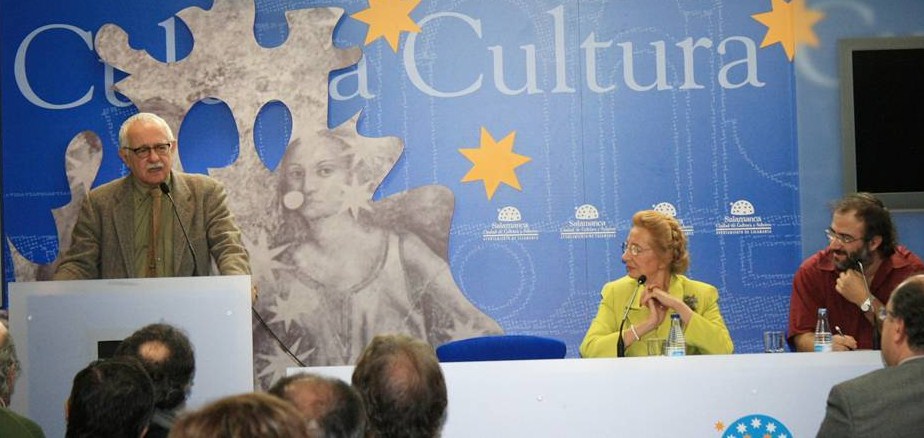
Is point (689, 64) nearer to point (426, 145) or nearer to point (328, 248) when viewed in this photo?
point (426, 145)

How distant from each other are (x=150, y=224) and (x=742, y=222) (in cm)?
301

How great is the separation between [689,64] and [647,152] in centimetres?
50

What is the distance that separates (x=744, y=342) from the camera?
6473 mm

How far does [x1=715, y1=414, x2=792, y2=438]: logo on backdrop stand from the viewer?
3.90 meters

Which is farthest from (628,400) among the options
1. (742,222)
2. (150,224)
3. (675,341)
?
(742,222)

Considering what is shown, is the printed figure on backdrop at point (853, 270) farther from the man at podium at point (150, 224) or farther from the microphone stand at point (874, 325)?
the man at podium at point (150, 224)

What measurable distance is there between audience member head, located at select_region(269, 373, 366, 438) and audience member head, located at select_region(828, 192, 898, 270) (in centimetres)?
330

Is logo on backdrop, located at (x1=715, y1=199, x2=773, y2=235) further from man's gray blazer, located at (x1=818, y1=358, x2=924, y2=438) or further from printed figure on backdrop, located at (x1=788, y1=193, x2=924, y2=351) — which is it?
Answer: man's gray blazer, located at (x1=818, y1=358, x2=924, y2=438)

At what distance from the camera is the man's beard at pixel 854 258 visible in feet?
17.4

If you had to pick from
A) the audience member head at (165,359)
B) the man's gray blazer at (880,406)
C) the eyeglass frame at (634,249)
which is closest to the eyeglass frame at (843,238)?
the eyeglass frame at (634,249)

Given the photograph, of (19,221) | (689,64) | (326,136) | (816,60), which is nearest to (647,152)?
(689,64)

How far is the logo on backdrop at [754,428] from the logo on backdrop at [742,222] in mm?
2629

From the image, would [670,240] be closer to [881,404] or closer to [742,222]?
[742,222]

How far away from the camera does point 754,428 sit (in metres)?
3.91
